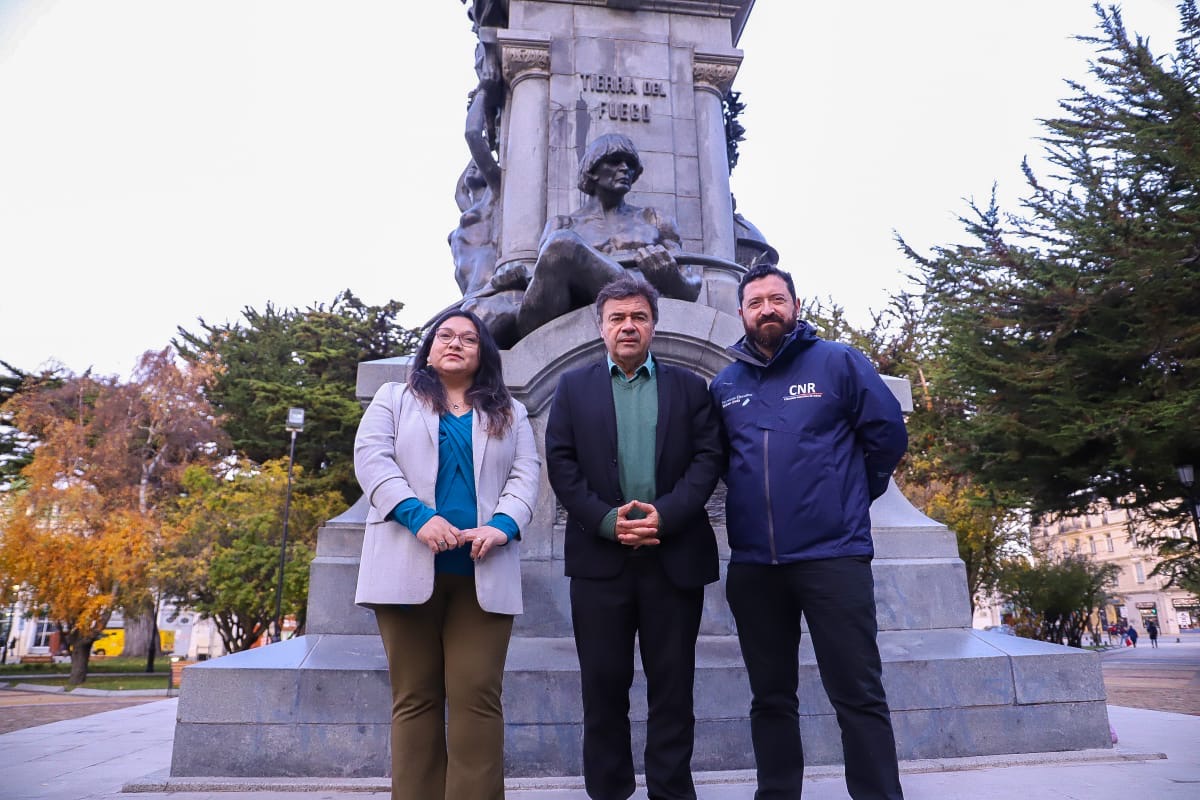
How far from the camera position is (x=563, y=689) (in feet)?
14.0

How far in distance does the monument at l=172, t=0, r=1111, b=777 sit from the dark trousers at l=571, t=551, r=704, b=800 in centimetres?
108

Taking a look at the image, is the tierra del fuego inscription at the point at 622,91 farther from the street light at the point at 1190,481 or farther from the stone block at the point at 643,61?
the street light at the point at 1190,481

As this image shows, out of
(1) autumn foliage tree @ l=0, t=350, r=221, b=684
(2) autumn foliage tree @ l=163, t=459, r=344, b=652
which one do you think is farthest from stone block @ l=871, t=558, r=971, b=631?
(1) autumn foliage tree @ l=0, t=350, r=221, b=684

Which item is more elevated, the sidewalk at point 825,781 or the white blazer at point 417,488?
the white blazer at point 417,488

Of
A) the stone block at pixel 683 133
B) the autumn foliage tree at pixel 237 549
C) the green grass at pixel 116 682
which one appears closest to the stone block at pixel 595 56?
the stone block at pixel 683 133

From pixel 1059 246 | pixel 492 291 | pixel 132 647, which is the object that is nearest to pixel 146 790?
pixel 492 291

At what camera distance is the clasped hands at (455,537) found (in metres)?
3.01

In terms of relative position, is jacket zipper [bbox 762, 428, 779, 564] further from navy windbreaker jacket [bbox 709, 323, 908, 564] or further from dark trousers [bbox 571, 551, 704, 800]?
dark trousers [bbox 571, 551, 704, 800]

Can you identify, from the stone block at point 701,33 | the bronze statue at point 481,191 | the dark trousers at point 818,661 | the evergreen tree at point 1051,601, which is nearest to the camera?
the dark trousers at point 818,661

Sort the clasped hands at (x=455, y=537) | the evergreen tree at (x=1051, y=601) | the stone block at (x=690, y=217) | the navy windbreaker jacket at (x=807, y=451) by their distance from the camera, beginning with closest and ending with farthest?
the clasped hands at (x=455, y=537)
the navy windbreaker jacket at (x=807, y=451)
the stone block at (x=690, y=217)
the evergreen tree at (x=1051, y=601)

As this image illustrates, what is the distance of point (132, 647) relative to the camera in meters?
43.4

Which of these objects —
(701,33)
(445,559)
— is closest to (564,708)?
(445,559)

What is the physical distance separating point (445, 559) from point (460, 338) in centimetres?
92

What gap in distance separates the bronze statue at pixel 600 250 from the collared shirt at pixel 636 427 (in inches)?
96.7
